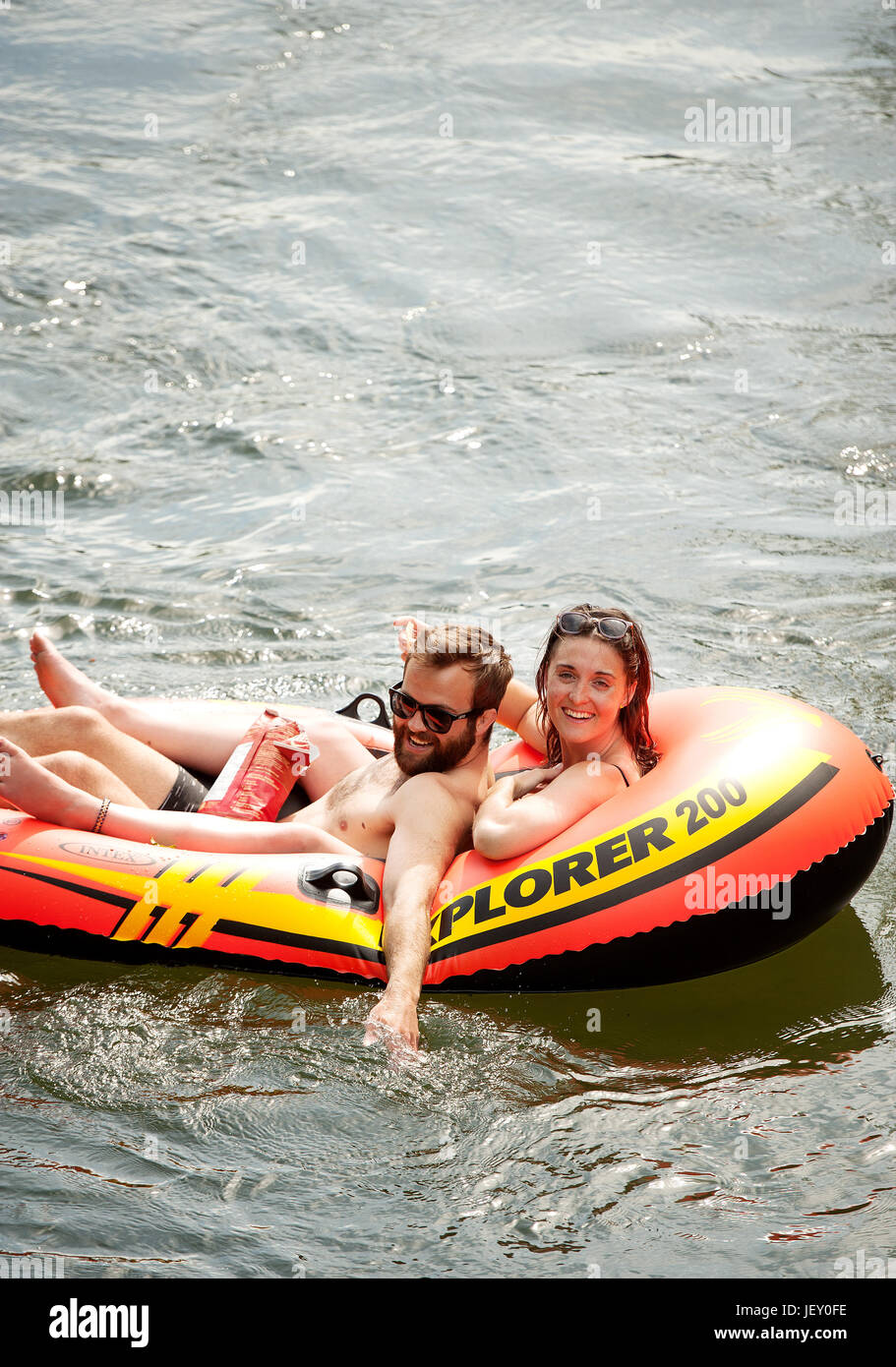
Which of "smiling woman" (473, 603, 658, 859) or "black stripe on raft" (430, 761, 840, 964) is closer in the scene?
"black stripe on raft" (430, 761, 840, 964)

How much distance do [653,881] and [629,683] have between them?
667 mm

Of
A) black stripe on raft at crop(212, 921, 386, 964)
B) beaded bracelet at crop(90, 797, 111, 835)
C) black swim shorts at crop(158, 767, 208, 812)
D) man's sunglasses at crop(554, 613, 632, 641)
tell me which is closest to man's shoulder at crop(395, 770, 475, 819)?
black stripe on raft at crop(212, 921, 386, 964)

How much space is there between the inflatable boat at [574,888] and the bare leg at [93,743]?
413 millimetres

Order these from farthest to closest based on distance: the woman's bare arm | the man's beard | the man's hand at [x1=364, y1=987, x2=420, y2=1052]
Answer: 1. the man's beard
2. the woman's bare arm
3. the man's hand at [x1=364, y1=987, x2=420, y2=1052]

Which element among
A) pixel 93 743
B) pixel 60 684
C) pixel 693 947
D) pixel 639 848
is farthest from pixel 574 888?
pixel 60 684

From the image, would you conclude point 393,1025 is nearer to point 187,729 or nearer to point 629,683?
point 629,683

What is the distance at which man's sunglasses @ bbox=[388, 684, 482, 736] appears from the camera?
14.4 ft

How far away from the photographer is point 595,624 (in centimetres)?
438

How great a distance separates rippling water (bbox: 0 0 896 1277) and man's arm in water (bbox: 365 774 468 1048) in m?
0.23

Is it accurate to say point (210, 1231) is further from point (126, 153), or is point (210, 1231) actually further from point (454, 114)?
point (454, 114)

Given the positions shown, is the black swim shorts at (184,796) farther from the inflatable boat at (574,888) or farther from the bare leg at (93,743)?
the inflatable boat at (574,888)

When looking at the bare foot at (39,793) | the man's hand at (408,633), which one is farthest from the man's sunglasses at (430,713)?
the bare foot at (39,793)
